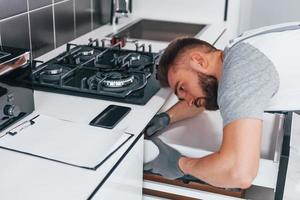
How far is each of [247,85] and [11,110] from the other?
1.86ft

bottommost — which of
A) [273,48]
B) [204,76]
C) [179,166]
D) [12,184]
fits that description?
[179,166]

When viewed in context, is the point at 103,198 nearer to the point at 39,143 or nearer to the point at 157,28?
the point at 39,143

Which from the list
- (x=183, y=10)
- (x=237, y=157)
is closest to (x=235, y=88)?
(x=237, y=157)

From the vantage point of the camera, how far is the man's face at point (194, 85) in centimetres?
120

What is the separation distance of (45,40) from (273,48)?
100cm

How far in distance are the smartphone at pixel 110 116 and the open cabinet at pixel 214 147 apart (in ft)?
0.37

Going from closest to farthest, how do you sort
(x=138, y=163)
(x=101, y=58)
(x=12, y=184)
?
(x=12, y=184) → (x=138, y=163) → (x=101, y=58)

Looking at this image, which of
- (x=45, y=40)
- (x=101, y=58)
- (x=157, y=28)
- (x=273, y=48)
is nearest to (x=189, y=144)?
(x=273, y=48)

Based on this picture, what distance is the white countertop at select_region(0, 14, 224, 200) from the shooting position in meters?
0.83

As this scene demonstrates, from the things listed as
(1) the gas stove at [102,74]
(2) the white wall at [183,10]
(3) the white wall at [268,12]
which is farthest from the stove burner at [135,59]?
(3) the white wall at [268,12]

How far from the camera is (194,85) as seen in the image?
1207 mm

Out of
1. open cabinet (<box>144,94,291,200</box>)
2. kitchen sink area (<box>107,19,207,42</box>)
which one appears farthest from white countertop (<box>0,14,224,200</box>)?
kitchen sink area (<box>107,19,207,42</box>)

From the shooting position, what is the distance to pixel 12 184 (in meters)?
0.85

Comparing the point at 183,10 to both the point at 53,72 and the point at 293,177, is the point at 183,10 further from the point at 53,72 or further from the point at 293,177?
the point at 293,177
